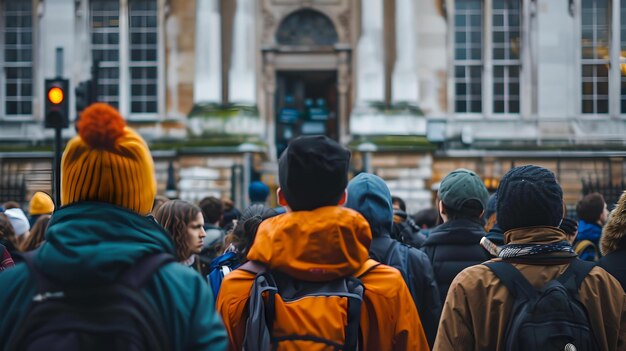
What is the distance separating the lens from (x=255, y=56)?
79.2 ft

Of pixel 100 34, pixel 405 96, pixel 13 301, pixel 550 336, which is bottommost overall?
pixel 550 336

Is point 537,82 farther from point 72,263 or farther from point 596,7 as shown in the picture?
point 72,263

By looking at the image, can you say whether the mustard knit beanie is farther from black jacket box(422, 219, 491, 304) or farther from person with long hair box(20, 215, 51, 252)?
black jacket box(422, 219, 491, 304)

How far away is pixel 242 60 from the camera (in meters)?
23.1

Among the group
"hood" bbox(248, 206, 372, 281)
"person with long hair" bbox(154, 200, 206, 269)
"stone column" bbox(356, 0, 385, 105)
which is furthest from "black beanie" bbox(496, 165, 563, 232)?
"stone column" bbox(356, 0, 385, 105)

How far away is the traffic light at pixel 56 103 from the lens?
42.0 ft

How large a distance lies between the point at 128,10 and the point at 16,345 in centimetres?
2274

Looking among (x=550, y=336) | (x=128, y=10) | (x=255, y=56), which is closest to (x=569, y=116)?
(x=255, y=56)

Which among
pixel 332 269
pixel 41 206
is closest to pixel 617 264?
pixel 332 269

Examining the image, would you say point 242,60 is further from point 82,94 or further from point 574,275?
point 574,275

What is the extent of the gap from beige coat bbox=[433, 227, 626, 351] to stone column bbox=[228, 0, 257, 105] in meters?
18.9

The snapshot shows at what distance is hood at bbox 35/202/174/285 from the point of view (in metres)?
2.98

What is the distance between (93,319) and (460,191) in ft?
11.6

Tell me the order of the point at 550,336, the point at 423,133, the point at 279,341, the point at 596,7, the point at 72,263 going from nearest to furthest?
the point at 72,263
the point at 279,341
the point at 550,336
the point at 423,133
the point at 596,7
